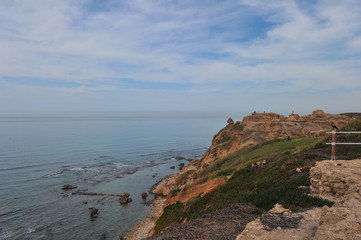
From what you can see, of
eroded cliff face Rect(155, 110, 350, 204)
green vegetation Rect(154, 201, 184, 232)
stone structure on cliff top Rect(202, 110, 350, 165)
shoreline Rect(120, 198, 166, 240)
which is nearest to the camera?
green vegetation Rect(154, 201, 184, 232)

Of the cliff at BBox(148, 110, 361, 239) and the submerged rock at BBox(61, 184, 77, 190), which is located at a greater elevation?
the cliff at BBox(148, 110, 361, 239)

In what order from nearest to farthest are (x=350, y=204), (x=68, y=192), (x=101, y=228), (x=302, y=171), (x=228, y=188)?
(x=350, y=204)
(x=302, y=171)
(x=228, y=188)
(x=101, y=228)
(x=68, y=192)

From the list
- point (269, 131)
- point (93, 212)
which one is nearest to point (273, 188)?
point (93, 212)

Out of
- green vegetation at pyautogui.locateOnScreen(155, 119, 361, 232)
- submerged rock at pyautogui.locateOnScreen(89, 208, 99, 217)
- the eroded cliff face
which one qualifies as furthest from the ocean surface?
green vegetation at pyautogui.locateOnScreen(155, 119, 361, 232)

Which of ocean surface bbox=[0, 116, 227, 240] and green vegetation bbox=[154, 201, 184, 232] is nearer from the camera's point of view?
green vegetation bbox=[154, 201, 184, 232]

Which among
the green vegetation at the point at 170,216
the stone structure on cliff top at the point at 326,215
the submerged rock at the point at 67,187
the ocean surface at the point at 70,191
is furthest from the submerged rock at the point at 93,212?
the stone structure on cliff top at the point at 326,215

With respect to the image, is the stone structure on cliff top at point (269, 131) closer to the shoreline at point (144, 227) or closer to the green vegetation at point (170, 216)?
the shoreline at point (144, 227)

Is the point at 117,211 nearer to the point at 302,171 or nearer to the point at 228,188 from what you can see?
the point at 228,188

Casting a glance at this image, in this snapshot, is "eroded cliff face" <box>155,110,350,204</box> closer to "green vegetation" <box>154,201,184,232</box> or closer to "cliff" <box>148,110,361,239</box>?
"cliff" <box>148,110,361,239</box>

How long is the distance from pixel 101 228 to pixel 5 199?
17.8 m

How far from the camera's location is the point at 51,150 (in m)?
64.6

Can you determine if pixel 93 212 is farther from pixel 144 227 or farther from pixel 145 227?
pixel 145 227

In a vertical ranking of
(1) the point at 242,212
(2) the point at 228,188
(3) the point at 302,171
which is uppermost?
(3) the point at 302,171

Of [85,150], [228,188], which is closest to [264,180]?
[228,188]
